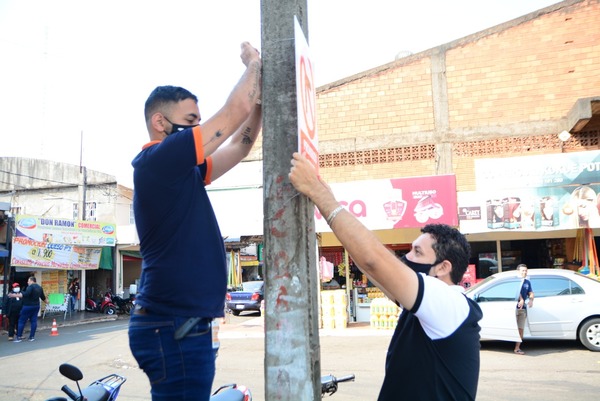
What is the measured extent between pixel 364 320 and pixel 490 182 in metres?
5.59

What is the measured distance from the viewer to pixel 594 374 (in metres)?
7.77

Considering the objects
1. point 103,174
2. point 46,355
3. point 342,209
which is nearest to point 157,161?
point 342,209

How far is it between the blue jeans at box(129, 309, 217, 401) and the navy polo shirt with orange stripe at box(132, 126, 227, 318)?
7cm

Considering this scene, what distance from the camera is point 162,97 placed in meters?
2.25

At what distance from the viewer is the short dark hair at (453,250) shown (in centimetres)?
251

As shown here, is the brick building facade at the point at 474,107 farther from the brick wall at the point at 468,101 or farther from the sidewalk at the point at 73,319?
the sidewalk at the point at 73,319

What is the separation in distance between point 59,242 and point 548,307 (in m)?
18.0

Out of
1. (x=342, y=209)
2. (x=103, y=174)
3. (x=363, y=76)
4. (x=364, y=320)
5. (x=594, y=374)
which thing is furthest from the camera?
(x=103, y=174)

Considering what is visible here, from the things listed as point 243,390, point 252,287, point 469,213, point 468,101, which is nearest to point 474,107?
point 468,101

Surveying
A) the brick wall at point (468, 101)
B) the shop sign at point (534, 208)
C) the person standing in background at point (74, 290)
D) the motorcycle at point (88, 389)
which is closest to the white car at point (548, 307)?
the shop sign at point (534, 208)

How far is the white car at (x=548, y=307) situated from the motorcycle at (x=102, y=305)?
56.9 feet

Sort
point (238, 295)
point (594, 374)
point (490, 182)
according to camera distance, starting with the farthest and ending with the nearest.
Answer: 1. point (238, 295)
2. point (490, 182)
3. point (594, 374)

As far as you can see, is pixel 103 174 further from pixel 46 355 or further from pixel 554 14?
pixel 554 14

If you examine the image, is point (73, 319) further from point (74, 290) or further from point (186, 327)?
point (186, 327)
